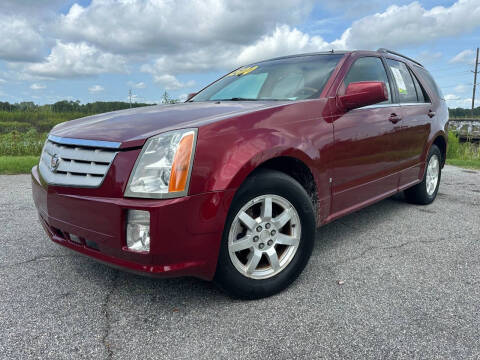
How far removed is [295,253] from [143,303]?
39.3 inches

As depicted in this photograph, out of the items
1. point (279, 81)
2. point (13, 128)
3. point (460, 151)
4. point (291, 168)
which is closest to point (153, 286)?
point (291, 168)

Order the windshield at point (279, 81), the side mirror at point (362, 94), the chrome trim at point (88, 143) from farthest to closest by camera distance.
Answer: the windshield at point (279, 81), the side mirror at point (362, 94), the chrome trim at point (88, 143)

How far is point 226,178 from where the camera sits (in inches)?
80.2

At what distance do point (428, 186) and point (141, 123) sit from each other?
3.84 meters

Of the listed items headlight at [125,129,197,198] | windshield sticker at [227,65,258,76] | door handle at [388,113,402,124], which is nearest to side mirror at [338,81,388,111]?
door handle at [388,113,402,124]

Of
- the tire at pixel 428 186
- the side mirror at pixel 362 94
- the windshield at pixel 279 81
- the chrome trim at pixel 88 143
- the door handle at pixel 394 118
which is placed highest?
the windshield at pixel 279 81

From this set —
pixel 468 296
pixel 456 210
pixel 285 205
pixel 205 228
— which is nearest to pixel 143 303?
pixel 205 228

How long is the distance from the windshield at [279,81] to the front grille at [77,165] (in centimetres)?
145

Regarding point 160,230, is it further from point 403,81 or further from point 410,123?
point 403,81

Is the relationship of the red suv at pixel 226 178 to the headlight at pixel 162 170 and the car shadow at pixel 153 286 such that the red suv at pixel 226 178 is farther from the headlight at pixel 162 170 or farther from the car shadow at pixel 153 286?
the car shadow at pixel 153 286

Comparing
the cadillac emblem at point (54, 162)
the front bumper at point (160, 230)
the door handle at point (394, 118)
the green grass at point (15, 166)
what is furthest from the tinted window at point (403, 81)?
the green grass at point (15, 166)

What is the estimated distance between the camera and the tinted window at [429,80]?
181 inches

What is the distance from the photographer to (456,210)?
4.53 meters

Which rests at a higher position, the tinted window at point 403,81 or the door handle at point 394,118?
the tinted window at point 403,81
